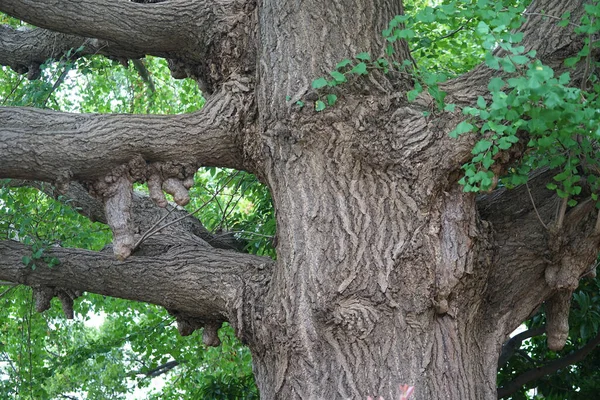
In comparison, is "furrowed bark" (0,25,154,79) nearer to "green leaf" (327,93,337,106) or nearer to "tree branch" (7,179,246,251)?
"tree branch" (7,179,246,251)

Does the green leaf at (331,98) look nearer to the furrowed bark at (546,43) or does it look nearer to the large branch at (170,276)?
the furrowed bark at (546,43)

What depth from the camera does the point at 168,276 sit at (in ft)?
17.9

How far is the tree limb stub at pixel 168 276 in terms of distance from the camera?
5.19 metres

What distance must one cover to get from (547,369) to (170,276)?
11.5ft

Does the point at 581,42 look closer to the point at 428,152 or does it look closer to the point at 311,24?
the point at 428,152

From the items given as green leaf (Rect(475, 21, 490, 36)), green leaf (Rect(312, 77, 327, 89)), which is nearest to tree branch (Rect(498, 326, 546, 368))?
green leaf (Rect(312, 77, 327, 89))

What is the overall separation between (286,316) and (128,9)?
2.39 meters

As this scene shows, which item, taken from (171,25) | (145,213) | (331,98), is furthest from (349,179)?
(145,213)

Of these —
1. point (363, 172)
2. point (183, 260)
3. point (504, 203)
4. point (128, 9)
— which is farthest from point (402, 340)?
point (128, 9)

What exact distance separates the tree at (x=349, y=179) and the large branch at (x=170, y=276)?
0.02 meters

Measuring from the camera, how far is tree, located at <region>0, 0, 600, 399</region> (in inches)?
176

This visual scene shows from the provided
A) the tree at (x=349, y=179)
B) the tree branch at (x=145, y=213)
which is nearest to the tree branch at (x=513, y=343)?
the tree at (x=349, y=179)

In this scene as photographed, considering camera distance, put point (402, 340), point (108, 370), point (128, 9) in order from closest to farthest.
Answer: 1. point (402, 340)
2. point (128, 9)
3. point (108, 370)

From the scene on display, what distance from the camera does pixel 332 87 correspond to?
4.76m
